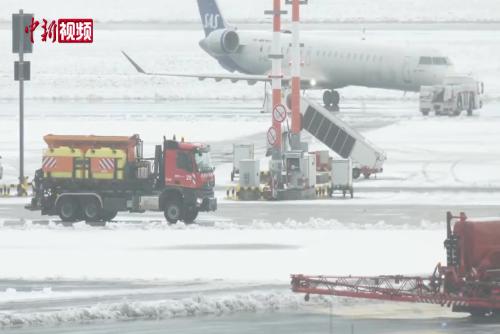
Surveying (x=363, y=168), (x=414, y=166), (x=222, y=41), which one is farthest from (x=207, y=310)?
(x=222, y=41)

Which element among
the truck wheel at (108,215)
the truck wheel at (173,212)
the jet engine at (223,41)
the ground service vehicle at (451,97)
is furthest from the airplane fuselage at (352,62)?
the truck wheel at (173,212)

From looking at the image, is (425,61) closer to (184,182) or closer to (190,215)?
(184,182)

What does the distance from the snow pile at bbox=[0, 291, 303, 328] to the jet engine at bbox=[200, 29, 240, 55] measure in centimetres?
7778

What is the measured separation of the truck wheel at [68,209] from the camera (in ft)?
129

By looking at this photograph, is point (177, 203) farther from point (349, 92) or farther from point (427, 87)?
point (349, 92)

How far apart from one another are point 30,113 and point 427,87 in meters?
26.1

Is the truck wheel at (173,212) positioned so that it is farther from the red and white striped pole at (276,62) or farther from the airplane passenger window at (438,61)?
the airplane passenger window at (438,61)

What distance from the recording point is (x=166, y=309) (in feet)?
75.9

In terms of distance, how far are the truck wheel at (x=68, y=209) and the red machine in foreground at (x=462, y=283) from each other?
633 inches

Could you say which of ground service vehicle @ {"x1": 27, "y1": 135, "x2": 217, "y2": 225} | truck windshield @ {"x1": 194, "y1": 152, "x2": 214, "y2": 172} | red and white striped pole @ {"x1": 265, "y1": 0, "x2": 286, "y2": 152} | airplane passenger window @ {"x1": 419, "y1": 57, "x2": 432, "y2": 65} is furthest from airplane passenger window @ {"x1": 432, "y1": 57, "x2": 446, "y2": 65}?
ground service vehicle @ {"x1": 27, "y1": 135, "x2": 217, "y2": 225}

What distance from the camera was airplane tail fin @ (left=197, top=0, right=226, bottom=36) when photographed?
110 metres

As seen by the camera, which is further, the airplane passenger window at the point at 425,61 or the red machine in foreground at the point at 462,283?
the airplane passenger window at the point at 425,61

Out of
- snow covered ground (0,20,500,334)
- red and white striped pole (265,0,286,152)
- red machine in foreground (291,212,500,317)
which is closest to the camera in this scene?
red machine in foreground (291,212,500,317)

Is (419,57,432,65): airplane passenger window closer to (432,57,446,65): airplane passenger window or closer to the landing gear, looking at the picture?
(432,57,446,65): airplane passenger window
